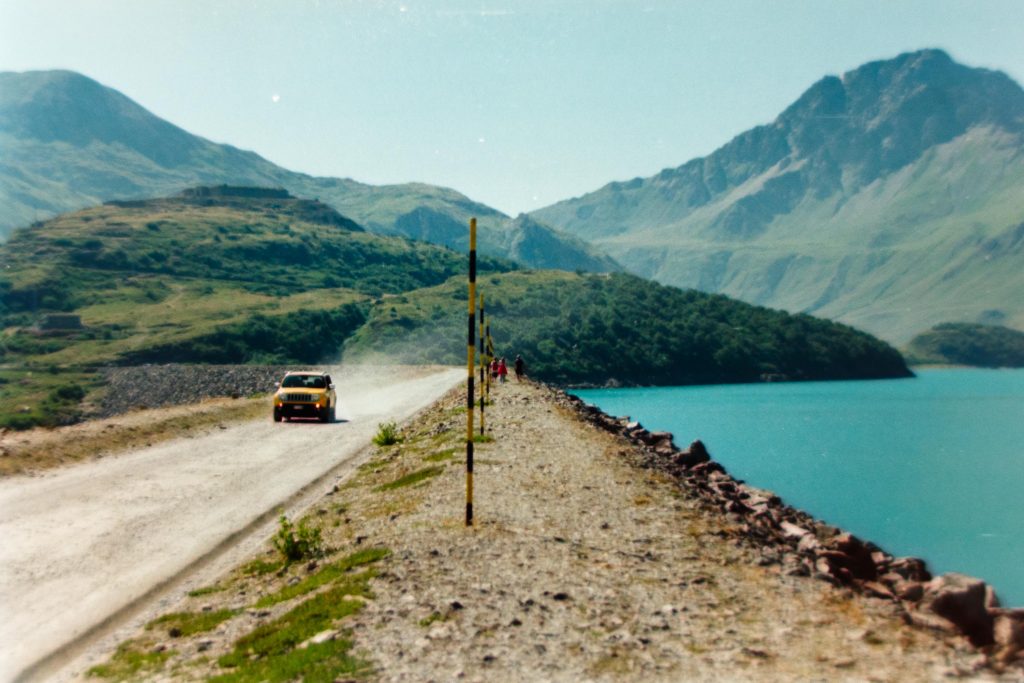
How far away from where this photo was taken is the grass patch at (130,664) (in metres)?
11.3

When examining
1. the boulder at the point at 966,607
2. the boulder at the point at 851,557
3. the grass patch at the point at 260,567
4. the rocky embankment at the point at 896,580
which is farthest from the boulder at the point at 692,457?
the boulder at the point at 966,607

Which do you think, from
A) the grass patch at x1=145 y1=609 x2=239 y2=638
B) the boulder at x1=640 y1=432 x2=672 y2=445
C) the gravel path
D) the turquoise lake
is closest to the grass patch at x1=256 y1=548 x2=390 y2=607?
the gravel path

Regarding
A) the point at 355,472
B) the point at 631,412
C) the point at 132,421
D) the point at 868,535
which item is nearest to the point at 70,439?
the point at 132,421

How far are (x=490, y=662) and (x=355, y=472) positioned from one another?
62.5 feet

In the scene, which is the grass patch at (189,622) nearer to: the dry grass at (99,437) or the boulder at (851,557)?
the boulder at (851,557)

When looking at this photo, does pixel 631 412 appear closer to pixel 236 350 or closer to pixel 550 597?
pixel 236 350

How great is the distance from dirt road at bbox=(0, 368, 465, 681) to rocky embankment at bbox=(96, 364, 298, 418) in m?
65.4

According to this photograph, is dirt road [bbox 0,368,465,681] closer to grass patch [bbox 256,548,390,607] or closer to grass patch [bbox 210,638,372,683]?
grass patch [bbox 256,548,390,607]

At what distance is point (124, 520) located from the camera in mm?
20594

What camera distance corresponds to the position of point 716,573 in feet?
44.5

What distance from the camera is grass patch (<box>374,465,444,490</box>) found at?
79.4 feet

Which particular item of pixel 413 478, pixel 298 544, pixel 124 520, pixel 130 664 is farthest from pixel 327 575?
pixel 413 478

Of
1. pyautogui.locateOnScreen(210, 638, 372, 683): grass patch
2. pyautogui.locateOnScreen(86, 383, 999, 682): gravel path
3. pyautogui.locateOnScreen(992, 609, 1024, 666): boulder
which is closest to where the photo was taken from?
pyautogui.locateOnScreen(210, 638, 372, 683): grass patch

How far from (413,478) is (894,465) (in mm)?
67291
